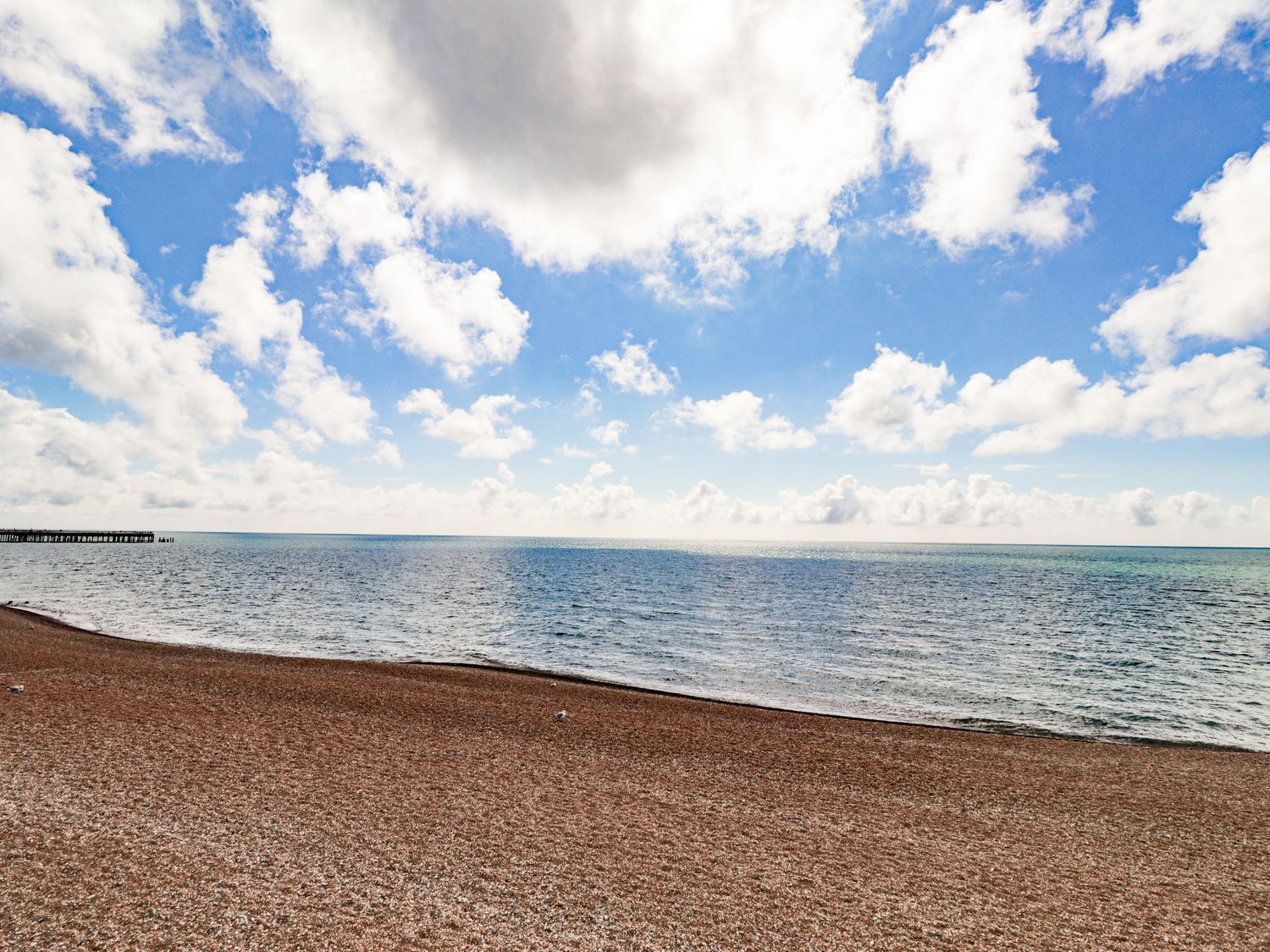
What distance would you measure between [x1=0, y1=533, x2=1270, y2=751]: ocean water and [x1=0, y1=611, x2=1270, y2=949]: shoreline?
9.02 m

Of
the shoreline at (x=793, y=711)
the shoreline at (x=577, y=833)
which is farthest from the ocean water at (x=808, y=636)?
the shoreline at (x=577, y=833)

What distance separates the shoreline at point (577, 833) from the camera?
6988 mm

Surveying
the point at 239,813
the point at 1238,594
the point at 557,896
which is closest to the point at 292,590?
the point at 239,813

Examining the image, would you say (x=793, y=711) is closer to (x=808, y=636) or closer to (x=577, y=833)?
(x=577, y=833)

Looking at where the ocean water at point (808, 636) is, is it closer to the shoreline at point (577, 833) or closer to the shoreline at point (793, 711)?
the shoreline at point (793, 711)

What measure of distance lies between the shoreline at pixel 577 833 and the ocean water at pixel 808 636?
902cm

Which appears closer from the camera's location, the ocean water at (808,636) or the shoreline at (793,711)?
the shoreline at (793,711)

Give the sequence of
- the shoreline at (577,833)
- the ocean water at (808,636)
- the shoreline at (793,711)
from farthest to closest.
→ the ocean water at (808,636)
the shoreline at (793,711)
the shoreline at (577,833)

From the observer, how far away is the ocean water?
24.2 meters

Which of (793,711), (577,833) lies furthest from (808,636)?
(577,833)

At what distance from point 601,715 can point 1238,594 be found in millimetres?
104039

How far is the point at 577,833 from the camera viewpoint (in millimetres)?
9312

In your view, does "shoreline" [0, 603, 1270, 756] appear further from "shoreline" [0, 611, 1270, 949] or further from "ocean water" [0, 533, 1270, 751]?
"shoreline" [0, 611, 1270, 949]

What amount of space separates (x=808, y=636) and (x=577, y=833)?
34418 millimetres
